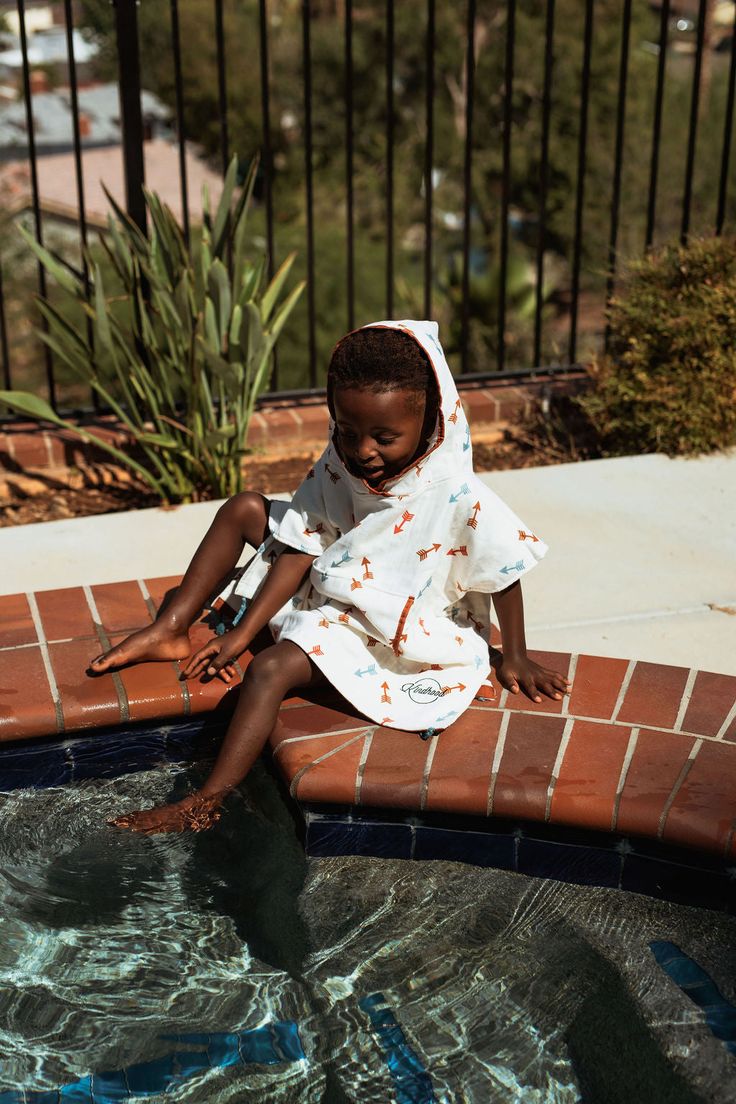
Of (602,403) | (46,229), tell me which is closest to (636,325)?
(602,403)

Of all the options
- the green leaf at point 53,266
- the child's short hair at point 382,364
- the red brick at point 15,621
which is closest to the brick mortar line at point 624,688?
the child's short hair at point 382,364

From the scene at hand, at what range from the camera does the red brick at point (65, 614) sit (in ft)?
10.2

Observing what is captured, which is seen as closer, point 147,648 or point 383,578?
point 383,578

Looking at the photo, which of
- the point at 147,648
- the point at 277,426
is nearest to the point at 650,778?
the point at 147,648

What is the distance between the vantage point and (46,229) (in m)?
37.4

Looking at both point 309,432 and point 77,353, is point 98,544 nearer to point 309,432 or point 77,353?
point 77,353

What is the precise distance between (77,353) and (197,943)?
2347 millimetres

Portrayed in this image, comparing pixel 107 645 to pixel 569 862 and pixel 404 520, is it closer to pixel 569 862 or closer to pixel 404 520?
pixel 404 520

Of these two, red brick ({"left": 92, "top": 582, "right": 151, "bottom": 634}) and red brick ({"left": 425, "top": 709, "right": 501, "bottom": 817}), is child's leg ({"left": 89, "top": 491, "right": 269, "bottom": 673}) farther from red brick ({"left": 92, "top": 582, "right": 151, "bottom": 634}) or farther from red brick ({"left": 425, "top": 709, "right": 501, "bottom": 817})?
red brick ({"left": 425, "top": 709, "right": 501, "bottom": 817})

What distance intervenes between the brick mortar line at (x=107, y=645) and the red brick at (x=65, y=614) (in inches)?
0.4

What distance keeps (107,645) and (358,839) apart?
864 millimetres

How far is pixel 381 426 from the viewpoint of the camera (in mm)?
2434

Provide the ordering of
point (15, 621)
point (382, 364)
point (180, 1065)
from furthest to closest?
point (15, 621) → point (382, 364) → point (180, 1065)

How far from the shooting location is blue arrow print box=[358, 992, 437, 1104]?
2.07 metres
